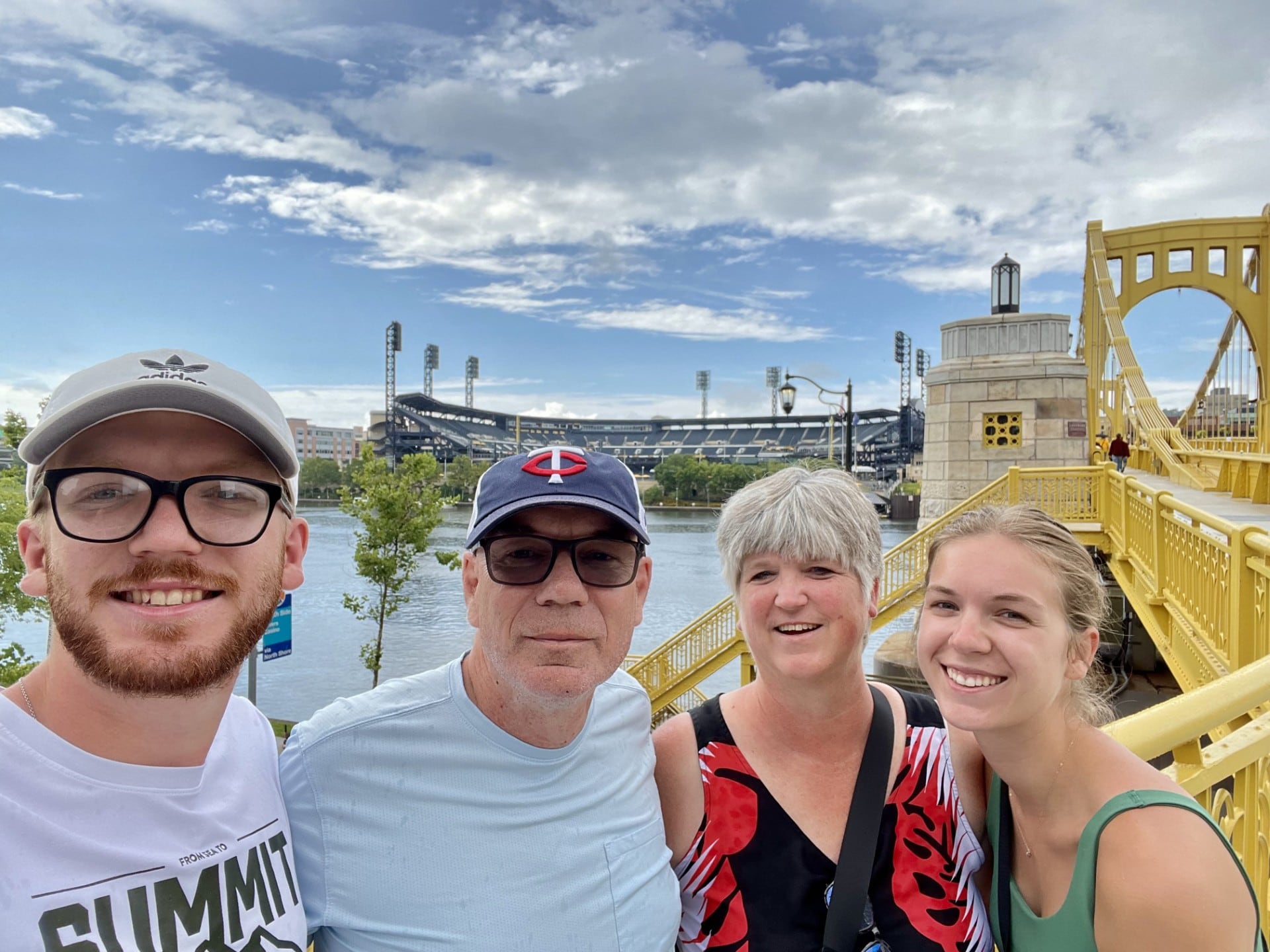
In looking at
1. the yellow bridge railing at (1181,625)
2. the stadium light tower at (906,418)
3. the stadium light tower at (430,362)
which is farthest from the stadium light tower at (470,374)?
the yellow bridge railing at (1181,625)

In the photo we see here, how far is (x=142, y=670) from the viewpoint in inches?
55.3

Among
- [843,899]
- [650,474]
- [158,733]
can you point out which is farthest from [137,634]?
[650,474]

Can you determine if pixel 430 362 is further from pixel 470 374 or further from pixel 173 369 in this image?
pixel 173 369

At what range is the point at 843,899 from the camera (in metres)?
1.81

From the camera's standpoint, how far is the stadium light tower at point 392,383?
9519 cm

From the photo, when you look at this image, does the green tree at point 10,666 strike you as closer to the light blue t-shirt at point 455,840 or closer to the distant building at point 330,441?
the light blue t-shirt at point 455,840

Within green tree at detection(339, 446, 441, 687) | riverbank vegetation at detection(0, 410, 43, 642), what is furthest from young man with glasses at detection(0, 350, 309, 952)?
green tree at detection(339, 446, 441, 687)

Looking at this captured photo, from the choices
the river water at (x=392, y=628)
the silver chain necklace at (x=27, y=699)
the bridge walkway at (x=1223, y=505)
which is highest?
the silver chain necklace at (x=27, y=699)

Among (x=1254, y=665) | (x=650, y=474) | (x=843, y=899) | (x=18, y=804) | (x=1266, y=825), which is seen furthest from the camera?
(x=650, y=474)

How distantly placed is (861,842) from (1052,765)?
486mm

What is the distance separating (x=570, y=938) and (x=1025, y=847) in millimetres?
1100

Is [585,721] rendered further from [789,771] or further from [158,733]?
[158,733]

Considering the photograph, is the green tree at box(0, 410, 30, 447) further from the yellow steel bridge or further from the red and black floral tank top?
the red and black floral tank top

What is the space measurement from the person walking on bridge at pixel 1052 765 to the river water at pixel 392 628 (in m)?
8.18
